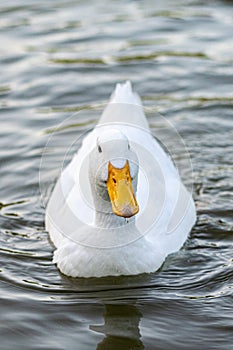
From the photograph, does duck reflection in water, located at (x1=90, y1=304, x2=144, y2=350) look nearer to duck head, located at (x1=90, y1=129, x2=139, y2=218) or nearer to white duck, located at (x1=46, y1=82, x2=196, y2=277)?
white duck, located at (x1=46, y1=82, x2=196, y2=277)

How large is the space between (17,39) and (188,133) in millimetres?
4143

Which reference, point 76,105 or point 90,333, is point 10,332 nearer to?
point 90,333

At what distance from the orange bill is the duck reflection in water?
36.7 inches

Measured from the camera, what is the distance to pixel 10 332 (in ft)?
23.0

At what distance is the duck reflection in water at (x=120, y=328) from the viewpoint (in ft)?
22.5

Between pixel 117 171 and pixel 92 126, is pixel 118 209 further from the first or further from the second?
pixel 92 126

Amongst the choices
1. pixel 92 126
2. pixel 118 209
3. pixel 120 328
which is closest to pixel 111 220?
pixel 118 209

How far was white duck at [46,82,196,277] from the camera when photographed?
23.1ft

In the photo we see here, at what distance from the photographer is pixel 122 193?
273 inches

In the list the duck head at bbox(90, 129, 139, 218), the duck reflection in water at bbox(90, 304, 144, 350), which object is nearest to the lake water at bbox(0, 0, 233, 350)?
the duck reflection in water at bbox(90, 304, 144, 350)

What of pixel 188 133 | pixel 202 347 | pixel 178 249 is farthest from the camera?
pixel 188 133

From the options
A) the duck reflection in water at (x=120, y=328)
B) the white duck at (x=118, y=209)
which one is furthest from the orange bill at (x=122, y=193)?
the duck reflection in water at (x=120, y=328)

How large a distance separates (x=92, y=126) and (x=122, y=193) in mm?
4278

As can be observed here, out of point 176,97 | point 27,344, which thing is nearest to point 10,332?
point 27,344
